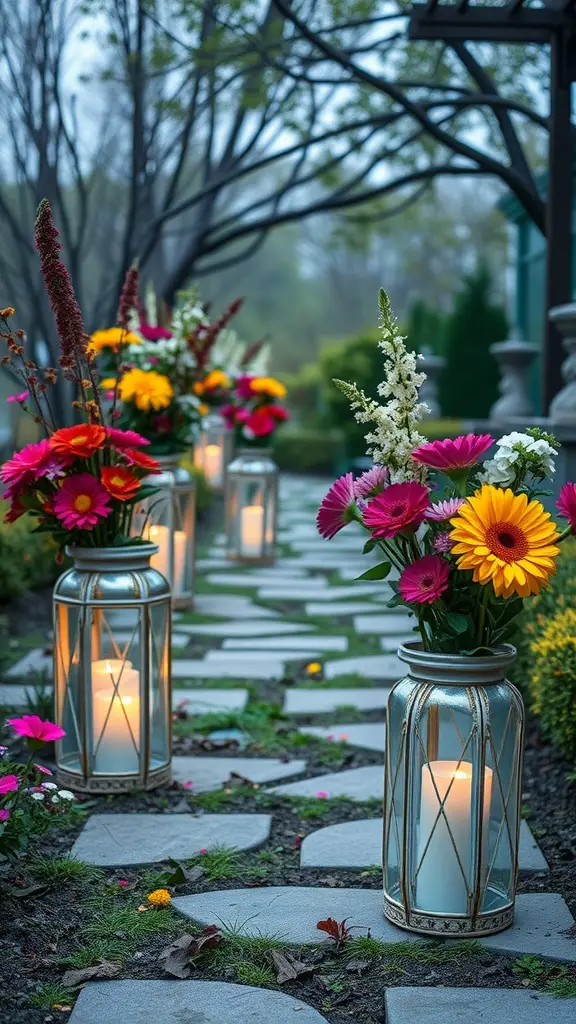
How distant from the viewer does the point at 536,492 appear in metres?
2.42

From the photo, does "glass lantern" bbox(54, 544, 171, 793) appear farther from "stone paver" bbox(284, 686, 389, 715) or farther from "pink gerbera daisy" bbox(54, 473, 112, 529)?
"stone paver" bbox(284, 686, 389, 715)

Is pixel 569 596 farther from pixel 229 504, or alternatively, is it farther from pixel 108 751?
pixel 229 504

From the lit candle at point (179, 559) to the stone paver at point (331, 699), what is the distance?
1707 millimetres

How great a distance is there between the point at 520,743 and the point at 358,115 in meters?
8.28

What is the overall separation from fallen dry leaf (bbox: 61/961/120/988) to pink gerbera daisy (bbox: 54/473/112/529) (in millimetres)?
1298

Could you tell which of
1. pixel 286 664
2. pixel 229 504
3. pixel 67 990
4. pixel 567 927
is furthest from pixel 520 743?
pixel 229 504

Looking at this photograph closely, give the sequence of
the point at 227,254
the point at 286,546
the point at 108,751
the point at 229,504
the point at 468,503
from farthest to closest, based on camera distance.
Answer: the point at 227,254, the point at 286,546, the point at 229,504, the point at 108,751, the point at 468,503

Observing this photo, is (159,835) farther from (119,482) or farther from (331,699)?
(331,699)

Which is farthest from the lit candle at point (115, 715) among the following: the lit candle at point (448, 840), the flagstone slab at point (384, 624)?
the flagstone slab at point (384, 624)

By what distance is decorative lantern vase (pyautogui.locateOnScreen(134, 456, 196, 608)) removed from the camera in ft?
19.7

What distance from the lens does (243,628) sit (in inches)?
237

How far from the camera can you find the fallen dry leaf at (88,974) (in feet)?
7.16

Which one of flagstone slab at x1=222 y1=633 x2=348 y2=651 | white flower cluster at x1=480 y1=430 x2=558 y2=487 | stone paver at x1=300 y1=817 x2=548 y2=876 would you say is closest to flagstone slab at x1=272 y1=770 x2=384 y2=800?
stone paver at x1=300 y1=817 x2=548 y2=876

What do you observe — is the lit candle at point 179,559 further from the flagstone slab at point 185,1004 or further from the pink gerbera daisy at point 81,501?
the flagstone slab at point 185,1004
